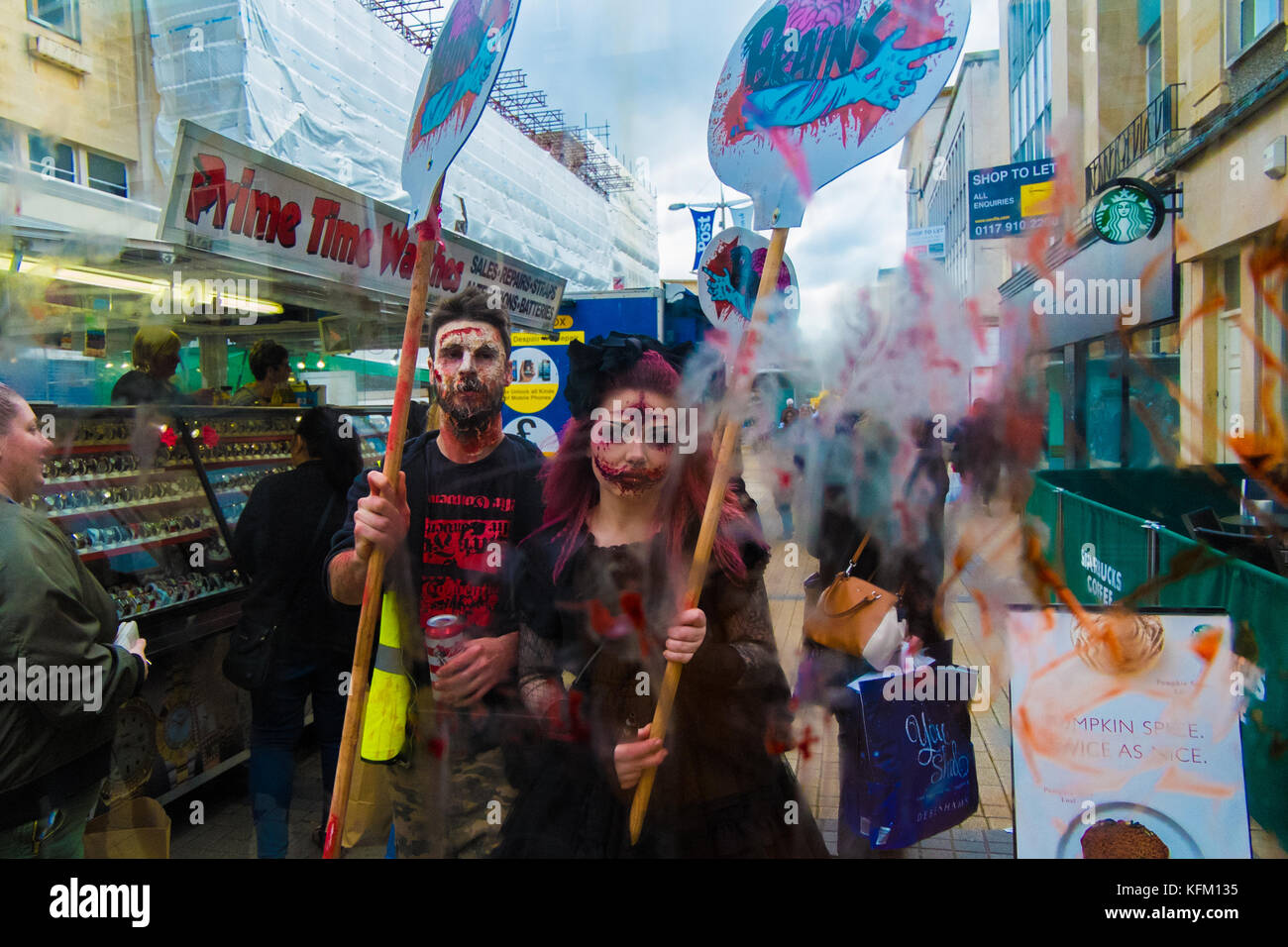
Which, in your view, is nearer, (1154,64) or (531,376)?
(1154,64)

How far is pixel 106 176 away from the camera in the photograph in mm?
3082

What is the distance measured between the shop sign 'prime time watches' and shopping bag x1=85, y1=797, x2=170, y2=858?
1.97 m

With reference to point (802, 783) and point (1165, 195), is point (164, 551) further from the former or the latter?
point (1165, 195)

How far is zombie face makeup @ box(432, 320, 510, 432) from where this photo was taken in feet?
7.51

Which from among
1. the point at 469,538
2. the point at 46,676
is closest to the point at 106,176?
the point at 46,676

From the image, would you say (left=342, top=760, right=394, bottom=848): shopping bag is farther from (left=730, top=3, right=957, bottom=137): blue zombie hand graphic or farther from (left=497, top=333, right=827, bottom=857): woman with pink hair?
(left=730, top=3, right=957, bottom=137): blue zombie hand graphic

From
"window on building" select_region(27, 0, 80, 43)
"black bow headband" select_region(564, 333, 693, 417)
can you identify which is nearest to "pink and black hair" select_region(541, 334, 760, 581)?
"black bow headband" select_region(564, 333, 693, 417)

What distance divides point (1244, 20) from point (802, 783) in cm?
258

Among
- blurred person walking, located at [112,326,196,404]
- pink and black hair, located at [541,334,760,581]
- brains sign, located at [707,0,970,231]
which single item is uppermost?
brains sign, located at [707,0,970,231]

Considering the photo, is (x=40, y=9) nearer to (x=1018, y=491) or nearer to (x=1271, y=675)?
(x=1018, y=491)

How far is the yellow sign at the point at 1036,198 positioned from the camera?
227 cm

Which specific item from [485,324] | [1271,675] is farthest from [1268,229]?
[485,324]

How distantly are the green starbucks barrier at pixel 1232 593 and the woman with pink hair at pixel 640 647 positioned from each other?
1.16 meters

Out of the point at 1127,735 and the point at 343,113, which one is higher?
the point at 343,113
